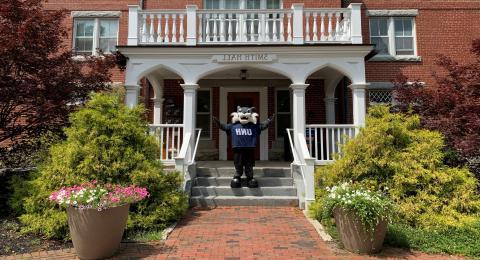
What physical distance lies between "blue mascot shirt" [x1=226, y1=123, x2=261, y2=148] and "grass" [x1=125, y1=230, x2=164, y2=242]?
9.89ft

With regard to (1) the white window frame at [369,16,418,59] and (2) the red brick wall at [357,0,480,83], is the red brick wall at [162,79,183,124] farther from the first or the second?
(1) the white window frame at [369,16,418,59]

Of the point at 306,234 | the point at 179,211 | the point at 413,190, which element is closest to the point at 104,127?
the point at 179,211

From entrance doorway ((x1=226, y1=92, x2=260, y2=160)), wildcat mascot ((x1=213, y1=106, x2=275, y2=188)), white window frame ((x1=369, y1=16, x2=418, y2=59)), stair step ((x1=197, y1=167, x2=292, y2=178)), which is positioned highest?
white window frame ((x1=369, y1=16, x2=418, y2=59))

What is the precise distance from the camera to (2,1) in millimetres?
7344

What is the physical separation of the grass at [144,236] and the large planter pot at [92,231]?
860 mm

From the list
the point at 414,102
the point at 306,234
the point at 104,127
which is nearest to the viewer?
the point at 306,234

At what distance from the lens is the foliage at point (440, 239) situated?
531 centimetres

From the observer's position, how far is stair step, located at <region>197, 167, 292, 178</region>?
948 cm

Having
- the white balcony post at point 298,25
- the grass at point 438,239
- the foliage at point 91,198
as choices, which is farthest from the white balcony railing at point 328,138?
the foliage at point 91,198

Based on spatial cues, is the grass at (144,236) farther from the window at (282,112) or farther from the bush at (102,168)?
the window at (282,112)

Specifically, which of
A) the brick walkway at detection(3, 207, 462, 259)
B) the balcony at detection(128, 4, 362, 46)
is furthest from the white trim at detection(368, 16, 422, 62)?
the brick walkway at detection(3, 207, 462, 259)

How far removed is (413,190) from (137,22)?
26.1 feet

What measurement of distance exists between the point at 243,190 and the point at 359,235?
152 inches

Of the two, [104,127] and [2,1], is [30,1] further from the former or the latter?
[104,127]
